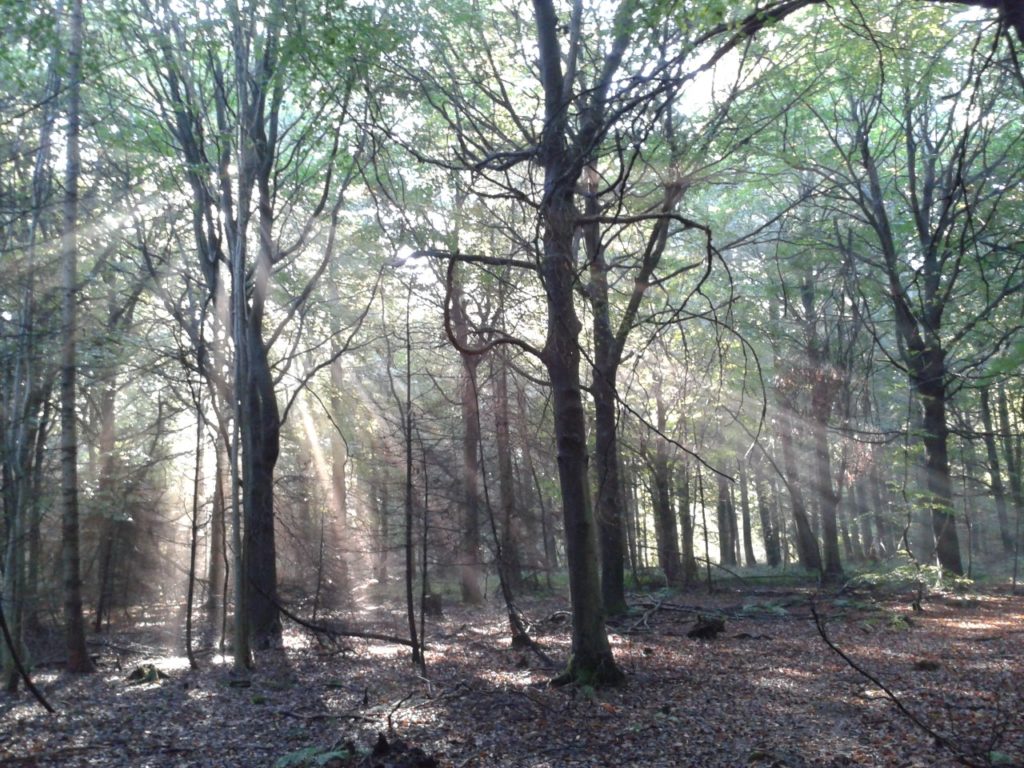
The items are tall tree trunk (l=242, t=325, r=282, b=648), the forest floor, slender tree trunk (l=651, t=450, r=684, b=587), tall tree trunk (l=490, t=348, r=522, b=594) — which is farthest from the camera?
slender tree trunk (l=651, t=450, r=684, b=587)

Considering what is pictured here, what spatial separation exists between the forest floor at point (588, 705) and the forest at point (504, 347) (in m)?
0.07

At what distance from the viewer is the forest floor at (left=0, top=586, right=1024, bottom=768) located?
21.1ft

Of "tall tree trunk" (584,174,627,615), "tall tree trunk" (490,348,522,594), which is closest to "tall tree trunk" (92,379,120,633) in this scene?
"tall tree trunk" (490,348,522,594)

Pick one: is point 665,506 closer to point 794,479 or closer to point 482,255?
point 794,479

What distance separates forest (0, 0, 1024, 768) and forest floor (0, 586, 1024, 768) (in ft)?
0.22

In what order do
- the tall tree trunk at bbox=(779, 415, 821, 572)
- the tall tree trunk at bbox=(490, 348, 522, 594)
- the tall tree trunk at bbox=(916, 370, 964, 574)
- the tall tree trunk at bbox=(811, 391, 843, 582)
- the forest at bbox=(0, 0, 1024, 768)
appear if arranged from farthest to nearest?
the tall tree trunk at bbox=(779, 415, 821, 572)
the tall tree trunk at bbox=(811, 391, 843, 582)
the tall tree trunk at bbox=(490, 348, 522, 594)
the tall tree trunk at bbox=(916, 370, 964, 574)
the forest at bbox=(0, 0, 1024, 768)

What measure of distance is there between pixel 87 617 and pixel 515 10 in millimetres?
17485

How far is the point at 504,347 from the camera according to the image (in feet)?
35.0

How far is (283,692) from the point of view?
10125 millimetres

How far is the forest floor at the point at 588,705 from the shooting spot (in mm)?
6418

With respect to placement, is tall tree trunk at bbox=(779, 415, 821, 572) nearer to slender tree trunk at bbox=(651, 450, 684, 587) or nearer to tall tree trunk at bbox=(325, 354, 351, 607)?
slender tree trunk at bbox=(651, 450, 684, 587)

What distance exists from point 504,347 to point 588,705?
4.72 meters

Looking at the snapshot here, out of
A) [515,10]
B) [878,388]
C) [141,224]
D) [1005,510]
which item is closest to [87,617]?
[141,224]

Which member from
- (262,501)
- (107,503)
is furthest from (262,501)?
(107,503)
